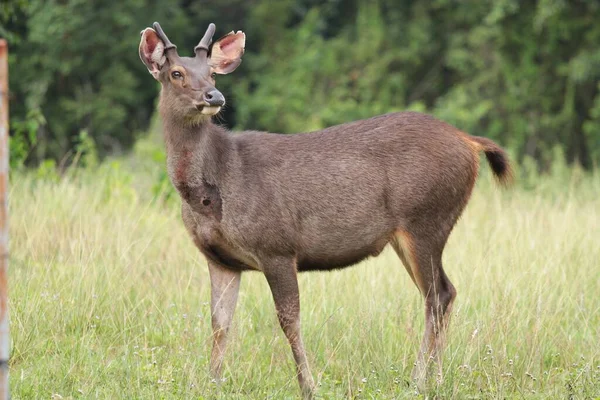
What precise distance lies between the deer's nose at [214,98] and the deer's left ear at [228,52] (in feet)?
1.70

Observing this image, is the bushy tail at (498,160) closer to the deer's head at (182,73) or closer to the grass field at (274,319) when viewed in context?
the grass field at (274,319)

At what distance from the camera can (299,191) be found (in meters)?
6.46

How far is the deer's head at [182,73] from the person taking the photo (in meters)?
6.12

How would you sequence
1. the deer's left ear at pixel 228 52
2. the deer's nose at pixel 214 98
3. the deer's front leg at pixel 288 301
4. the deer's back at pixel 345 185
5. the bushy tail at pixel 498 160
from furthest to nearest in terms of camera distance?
the bushy tail at pixel 498 160, the deer's left ear at pixel 228 52, the deer's back at pixel 345 185, the deer's front leg at pixel 288 301, the deer's nose at pixel 214 98

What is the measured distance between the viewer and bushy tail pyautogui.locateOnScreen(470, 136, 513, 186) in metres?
7.08

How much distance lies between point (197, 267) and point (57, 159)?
12.6 m

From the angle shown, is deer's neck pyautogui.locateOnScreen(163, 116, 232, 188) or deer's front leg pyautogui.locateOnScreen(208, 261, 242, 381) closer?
deer's neck pyautogui.locateOnScreen(163, 116, 232, 188)

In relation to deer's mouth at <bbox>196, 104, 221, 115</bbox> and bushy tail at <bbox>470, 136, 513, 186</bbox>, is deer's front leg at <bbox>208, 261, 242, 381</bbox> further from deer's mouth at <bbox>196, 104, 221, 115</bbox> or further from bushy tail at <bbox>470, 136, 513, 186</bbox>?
bushy tail at <bbox>470, 136, 513, 186</bbox>

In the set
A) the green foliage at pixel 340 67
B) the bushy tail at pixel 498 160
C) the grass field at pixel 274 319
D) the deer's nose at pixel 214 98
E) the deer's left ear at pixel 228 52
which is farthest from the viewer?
the green foliage at pixel 340 67

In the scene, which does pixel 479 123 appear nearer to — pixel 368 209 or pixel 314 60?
pixel 314 60

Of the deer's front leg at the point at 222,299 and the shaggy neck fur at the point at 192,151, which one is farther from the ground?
the shaggy neck fur at the point at 192,151

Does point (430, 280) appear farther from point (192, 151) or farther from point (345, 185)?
point (192, 151)

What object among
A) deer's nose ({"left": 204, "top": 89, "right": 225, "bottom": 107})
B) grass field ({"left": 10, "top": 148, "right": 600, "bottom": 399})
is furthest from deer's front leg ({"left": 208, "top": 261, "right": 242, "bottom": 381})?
deer's nose ({"left": 204, "top": 89, "right": 225, "bottom": 107})

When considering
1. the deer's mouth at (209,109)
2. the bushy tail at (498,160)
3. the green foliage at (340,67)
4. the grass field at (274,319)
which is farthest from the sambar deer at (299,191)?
the green foliage at (340,67)
